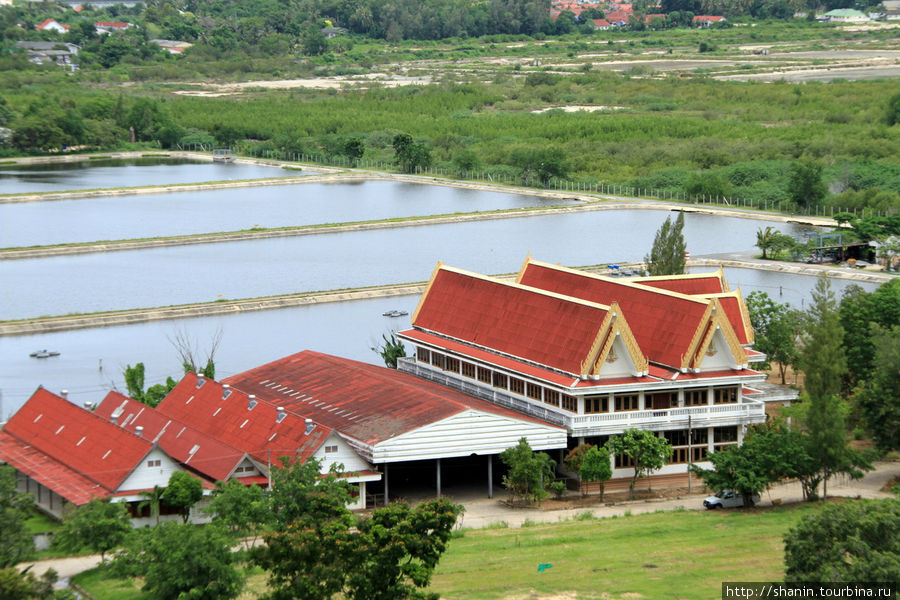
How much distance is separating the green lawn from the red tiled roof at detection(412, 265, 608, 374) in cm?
539

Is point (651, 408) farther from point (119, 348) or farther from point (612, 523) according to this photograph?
point (119, 348)

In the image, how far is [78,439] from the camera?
33375 millimetres

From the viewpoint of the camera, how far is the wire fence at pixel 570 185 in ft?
252

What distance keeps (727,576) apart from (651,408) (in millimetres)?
8653

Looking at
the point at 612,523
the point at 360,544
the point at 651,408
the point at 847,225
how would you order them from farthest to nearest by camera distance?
1. the point at 847,225
2. the point at 651,408
3. the point at 612,523
4. the point at 360,544

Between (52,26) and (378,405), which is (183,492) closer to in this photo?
(378,405)

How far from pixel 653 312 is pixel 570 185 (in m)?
55.1

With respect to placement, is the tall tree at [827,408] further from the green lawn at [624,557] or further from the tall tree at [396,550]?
the tall tree at [396,550]

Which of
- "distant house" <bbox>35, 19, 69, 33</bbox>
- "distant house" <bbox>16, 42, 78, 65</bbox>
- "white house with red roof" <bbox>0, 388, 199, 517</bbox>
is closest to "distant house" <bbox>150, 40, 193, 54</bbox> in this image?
"distant house" <bbox>16, 42, 78, 65</bbox>

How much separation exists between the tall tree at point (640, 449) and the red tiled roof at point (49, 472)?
37.8ft

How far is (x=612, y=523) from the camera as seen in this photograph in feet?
99.9

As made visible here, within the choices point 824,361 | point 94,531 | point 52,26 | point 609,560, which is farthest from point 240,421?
point 52,26

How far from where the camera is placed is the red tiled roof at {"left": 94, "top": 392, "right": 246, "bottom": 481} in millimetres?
31641

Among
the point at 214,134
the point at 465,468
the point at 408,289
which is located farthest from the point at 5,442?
the point at 214,134
